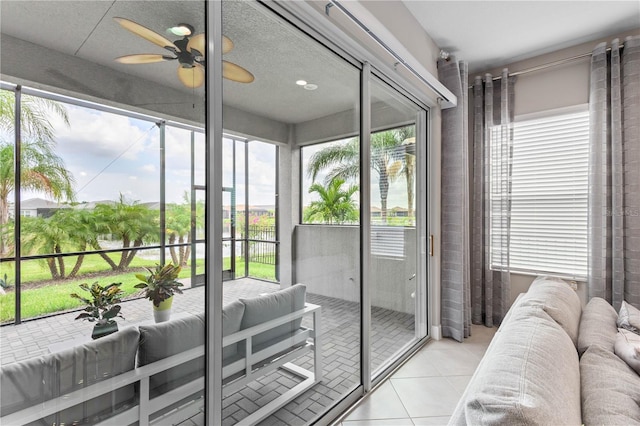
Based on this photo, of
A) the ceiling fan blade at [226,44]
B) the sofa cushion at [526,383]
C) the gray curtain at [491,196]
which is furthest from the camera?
the gray curtain at [491,196]

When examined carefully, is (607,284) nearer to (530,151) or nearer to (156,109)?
(530,151)

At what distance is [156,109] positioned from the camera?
3.43 feet

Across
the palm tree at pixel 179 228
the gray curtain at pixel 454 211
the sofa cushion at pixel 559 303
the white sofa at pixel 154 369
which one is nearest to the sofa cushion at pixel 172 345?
the white sofa at pixel 154 369

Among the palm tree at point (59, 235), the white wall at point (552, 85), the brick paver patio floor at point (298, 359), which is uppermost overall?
the white wall at point (552, 85)

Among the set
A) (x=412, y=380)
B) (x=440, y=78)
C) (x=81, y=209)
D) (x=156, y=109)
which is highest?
(x=440, y=78)

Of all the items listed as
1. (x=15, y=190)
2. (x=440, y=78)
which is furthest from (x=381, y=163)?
(x=15, y=190)

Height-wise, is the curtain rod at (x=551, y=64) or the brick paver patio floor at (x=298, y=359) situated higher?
the curtain rod at (x=551, y=64)

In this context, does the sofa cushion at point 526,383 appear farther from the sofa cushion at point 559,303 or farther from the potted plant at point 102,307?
the potted plant at point 102,307

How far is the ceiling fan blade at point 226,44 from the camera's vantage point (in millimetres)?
1243

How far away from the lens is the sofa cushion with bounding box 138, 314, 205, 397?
1056 mm

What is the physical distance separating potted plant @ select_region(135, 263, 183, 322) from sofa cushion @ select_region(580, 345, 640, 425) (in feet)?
4.35

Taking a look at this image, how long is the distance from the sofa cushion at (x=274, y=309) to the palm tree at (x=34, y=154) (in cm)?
81

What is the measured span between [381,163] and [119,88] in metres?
1.79

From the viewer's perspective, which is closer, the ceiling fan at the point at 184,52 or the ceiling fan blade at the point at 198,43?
the ceiling fan at the point at 184,52
